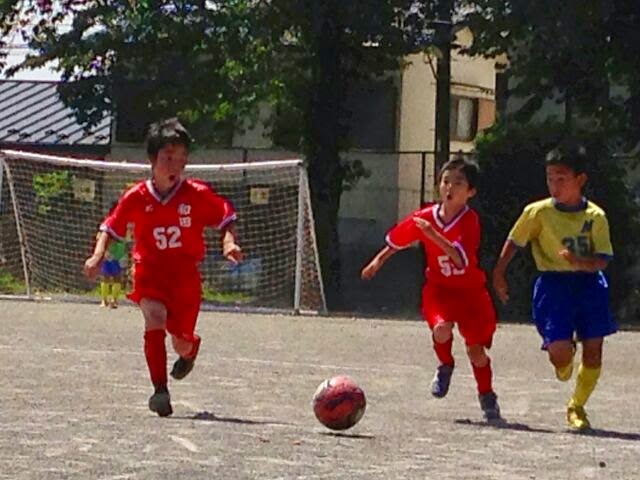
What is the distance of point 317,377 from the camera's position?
12250 mm

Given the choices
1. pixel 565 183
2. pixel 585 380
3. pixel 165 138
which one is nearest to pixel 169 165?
pixel 165 138

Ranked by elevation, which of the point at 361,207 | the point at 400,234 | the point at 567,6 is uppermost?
the point at 567,6

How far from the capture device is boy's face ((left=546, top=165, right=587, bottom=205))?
9375mm

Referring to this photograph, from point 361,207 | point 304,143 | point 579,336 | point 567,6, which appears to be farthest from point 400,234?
point 361,207

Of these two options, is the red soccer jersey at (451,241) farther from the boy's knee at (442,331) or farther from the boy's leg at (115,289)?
the boy's leg at (115,289)

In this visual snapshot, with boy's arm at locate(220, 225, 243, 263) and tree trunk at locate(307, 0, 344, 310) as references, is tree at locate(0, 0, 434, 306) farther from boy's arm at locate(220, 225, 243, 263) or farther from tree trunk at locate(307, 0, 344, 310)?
boy's arm at locate(220, 225, 243, 263)

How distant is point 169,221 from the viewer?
960 cm

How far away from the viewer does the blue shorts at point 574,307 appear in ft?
30.7

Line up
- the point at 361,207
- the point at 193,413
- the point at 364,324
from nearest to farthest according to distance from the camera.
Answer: the point at 193,413, the point at 364,324, the point at 361,207

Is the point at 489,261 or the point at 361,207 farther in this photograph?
the point at 361,207

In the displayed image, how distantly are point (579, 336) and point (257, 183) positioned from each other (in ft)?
53.3

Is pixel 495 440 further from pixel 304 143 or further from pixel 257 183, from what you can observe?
pixel 304 143

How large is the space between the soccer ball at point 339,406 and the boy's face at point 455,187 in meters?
1.87

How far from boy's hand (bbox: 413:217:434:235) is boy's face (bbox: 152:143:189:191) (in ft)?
4.68
